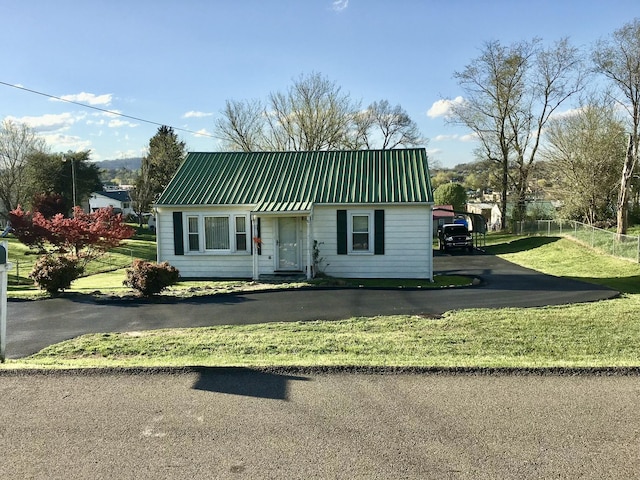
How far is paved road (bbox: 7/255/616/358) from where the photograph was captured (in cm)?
954

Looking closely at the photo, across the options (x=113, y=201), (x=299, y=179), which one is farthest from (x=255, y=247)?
(x=113, y=201)

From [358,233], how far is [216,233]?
520cm

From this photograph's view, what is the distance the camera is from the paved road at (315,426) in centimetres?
392

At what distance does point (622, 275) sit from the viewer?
18.1 meters

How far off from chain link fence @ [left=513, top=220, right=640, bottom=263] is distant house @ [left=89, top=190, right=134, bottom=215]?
196 feet

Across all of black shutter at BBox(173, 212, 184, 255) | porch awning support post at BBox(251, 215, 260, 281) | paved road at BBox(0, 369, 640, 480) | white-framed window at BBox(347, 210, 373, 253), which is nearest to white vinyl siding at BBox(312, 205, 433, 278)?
white-framed window at BBox(347, 210, 373, 253)

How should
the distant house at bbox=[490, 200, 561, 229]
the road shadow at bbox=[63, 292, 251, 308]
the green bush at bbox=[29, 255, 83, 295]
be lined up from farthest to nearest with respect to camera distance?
the distant house at bbox=[490, 200, 561, 229]
the green bush at bbox=[29, 255, 83, 295]
the road shadow at bbox=[63, 292, 251, 308]

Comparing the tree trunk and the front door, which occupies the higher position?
the tree trunk

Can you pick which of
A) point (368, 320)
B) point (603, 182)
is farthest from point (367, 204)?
point (603, 182)

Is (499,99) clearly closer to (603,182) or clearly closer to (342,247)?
(603,182)

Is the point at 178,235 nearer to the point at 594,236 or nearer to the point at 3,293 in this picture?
the point at 3,293

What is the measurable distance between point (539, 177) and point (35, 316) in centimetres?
4484

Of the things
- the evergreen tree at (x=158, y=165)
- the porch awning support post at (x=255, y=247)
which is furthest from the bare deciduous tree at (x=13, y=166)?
the porch awning support post at (x=255, y=247)

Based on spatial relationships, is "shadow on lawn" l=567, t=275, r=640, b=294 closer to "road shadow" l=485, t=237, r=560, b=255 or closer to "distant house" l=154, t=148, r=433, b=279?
"distant house" l=154, t=148, r=433, b=279
